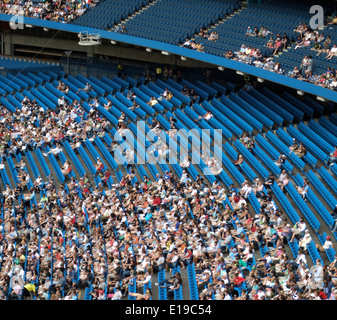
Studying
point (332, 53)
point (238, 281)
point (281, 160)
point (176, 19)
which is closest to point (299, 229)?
point (238, 281)

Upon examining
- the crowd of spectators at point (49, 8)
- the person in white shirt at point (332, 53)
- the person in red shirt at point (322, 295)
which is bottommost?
the person in red shirt at point (322, 295)

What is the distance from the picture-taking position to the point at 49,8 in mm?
31344

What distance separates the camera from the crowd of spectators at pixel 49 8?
30.6 m

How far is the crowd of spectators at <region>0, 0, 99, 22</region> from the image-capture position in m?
30.6

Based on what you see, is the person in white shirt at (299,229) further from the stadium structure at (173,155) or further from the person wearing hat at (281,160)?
the person wearing hat at (281,160)

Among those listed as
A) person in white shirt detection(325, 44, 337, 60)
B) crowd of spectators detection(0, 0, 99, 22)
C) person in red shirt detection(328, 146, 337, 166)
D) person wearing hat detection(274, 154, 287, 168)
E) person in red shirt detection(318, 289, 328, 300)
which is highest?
crowd of spectators detection(0, 0, 99, 22)

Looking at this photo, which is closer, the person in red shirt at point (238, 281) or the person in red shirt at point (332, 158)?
the person in red shirt at point (238, 281)

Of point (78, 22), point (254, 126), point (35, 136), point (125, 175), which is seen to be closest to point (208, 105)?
point (254, 126)

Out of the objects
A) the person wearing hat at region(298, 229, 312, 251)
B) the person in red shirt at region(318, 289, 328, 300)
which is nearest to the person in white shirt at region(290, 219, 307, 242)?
the person wearing hat at region(298, 229, 312, 251)

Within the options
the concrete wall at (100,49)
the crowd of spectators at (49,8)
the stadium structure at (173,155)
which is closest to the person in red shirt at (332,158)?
the stadium structure at (173,155)

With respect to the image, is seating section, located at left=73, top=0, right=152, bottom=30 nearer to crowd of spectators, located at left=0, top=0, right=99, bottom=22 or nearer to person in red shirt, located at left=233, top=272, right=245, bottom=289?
crowd of spectators, located at left=0, top=0, right=99, bottom=22

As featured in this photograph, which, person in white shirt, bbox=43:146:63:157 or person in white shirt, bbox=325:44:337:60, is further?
person in white shirt, bbox=43:146:63:157

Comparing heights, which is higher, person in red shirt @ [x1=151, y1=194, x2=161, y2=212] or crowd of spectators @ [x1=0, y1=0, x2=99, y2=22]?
crowd of spectators @ [x1=0, y1=0, x2=99, y2=22]
